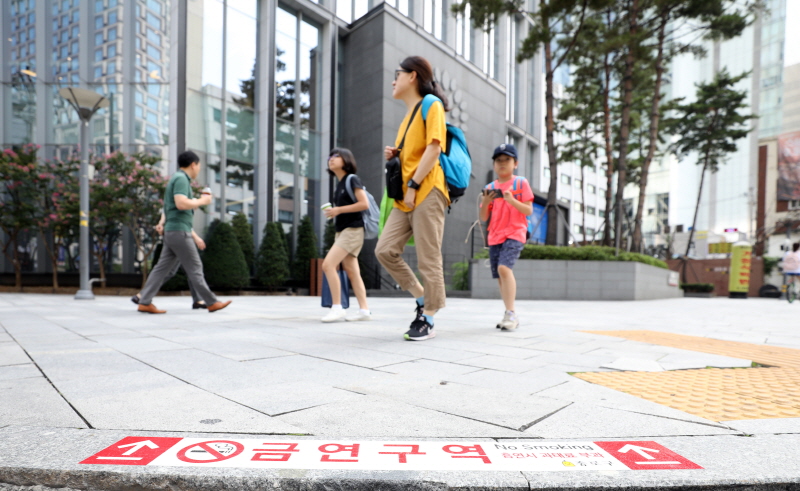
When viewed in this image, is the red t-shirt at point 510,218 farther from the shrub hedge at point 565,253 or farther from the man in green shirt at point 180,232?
the shrub hedge at point 565,253

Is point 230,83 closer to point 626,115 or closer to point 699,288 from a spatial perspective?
point 626,115

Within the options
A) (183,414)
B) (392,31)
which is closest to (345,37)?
(392,31)

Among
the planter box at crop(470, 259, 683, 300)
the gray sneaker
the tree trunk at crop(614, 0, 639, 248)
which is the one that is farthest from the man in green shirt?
the tree trunk at crop(614, 0, 639, 248)

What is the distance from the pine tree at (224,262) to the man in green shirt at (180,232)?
804cm

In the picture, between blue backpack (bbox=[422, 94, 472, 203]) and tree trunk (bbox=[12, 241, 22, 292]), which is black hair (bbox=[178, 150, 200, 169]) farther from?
tree trunk (bbox=[12, 241, 22, 292])

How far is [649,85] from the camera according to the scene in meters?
21.5

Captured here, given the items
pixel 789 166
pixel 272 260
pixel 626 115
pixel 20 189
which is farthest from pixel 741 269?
pixel 789 166

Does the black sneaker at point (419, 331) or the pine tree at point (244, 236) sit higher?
the pine tree at point (244, 236)

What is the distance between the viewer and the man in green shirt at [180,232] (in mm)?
5701

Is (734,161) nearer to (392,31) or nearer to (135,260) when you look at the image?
(392,31)

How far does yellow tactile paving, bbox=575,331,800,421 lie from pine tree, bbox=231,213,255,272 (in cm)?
1398

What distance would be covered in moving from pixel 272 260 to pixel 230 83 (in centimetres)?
623

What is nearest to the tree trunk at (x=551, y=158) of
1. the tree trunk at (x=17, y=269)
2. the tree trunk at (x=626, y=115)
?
the tree trunk at (x=626, y=115)

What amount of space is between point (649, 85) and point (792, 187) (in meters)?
48.5
